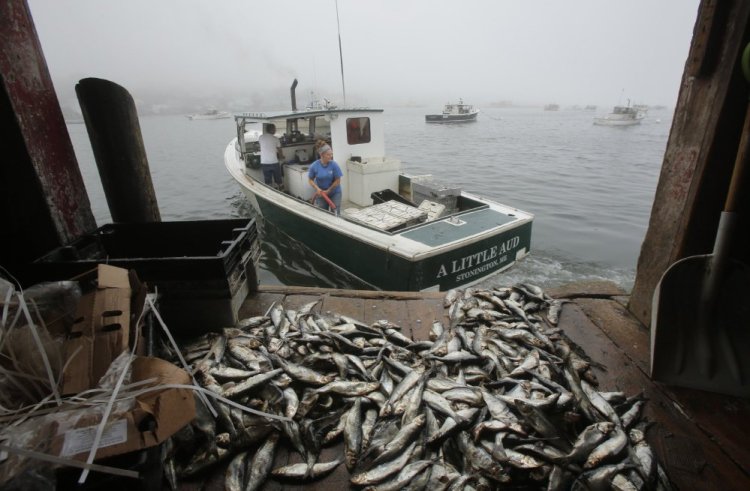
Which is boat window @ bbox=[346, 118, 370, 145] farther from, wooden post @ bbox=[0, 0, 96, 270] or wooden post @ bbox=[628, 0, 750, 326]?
wooden post @ bbox=[628, 0, 750, 326]

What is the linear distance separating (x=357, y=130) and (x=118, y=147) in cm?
693

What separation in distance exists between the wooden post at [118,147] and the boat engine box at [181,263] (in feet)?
2.17

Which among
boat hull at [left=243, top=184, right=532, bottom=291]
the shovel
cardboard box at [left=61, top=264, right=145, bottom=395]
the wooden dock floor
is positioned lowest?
boat hull at [left=243, top=184, right=532, bottom=291]

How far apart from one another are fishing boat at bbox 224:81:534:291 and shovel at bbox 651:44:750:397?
3.83 m

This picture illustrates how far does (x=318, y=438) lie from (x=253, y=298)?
2208 millimetres

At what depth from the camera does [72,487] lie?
175cm

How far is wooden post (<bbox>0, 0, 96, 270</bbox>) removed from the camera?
3.06 m

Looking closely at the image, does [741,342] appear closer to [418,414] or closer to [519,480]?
[519,480]

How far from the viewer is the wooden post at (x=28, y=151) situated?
3.06m

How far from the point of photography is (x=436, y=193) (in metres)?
9.16

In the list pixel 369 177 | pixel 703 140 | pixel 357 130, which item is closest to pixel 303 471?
pixel 703 140

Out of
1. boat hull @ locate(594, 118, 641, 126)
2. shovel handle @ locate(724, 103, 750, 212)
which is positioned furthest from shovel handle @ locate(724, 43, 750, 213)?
boat hull @ locate(594, 118, 641, 126)

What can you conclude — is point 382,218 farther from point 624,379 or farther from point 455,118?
point 455,118

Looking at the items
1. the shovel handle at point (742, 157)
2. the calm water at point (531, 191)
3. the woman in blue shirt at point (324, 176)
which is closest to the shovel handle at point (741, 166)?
the shovel handle at point (742, 157)
